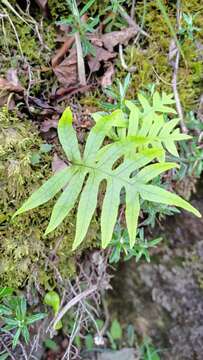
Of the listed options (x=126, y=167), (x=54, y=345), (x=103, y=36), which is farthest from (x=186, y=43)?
(x=54, y=345)

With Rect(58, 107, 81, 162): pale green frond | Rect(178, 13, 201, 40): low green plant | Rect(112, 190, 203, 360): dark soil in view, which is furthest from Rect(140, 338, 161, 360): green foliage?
Rect(178, 13, 201, 40): low green plant

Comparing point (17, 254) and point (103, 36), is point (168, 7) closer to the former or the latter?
point (103, 36)

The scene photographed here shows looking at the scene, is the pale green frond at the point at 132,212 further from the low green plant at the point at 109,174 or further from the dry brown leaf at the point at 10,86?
the dry brown leaf at the point at 10,86

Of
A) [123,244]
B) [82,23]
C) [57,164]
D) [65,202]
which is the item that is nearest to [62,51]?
[82,23]

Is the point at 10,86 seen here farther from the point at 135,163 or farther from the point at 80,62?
the point at 135,163

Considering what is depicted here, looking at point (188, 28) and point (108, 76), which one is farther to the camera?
point (108, 76)

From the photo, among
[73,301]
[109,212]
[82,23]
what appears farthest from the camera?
[73,301]
